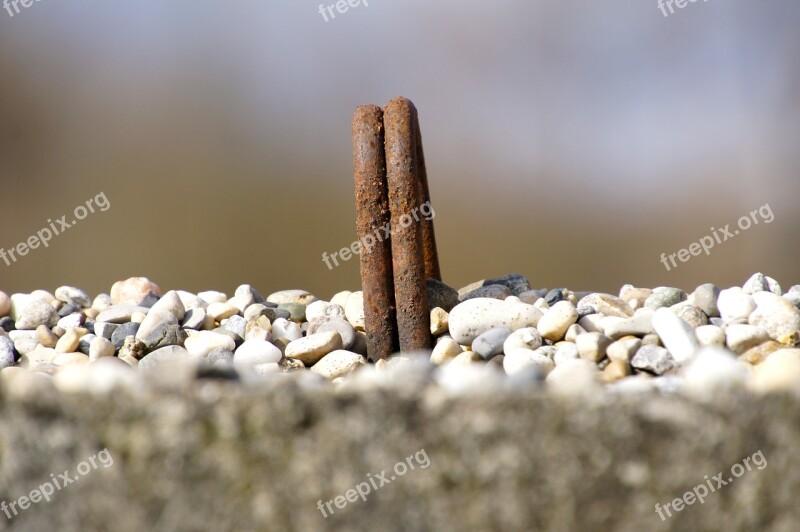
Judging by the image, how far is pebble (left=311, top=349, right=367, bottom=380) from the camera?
6.59 ft

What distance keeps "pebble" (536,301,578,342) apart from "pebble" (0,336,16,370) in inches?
66.9

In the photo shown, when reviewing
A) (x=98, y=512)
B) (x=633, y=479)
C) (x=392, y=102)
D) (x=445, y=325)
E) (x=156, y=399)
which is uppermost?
(x=392, y=102)

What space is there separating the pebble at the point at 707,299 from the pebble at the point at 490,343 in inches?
26.2

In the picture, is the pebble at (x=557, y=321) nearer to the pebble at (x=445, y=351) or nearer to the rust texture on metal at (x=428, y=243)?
the pebble at (x=445, y=351)

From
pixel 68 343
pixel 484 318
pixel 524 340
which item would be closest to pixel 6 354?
pixel 68 343

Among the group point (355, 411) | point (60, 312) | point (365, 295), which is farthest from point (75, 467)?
point (60, 312)

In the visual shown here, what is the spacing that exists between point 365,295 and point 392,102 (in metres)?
0.58

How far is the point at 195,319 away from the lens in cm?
252

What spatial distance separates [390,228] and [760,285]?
1290mm

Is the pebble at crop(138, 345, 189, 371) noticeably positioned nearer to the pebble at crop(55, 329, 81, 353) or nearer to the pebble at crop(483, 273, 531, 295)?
the pebble at crop(55, 329, 81, 353)

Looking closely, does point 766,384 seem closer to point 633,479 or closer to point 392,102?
point 633,479

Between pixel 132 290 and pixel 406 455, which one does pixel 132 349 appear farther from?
pixel 406 455

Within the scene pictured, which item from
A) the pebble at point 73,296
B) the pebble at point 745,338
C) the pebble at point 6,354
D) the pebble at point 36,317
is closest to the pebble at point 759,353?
the pebble at point 745,338

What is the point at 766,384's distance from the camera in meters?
0.96
